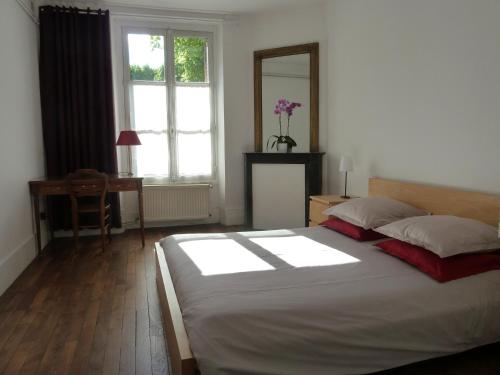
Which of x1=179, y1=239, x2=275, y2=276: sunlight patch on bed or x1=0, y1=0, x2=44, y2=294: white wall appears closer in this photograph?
x1=179, y1=239, x2=275, y2=276: sunlight patch on bed

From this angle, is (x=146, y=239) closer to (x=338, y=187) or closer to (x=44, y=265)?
(x=44, y=265)

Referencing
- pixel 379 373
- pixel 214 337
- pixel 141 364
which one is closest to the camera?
pixel 214 337

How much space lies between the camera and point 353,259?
88.1 inches

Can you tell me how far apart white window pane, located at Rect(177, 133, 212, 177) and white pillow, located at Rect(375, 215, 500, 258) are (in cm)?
329

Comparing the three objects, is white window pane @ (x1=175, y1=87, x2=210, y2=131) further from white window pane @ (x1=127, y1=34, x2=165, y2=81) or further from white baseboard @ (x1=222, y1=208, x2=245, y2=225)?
white baseboard @ (x1=222, y1=208, x2=245, y2=225)

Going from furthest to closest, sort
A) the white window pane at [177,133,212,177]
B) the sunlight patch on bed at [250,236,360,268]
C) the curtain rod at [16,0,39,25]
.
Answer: the white window pane at [177,133,212,177] < the curtain rod at [16,0,39,25] < the sunlight patch on bed at [250,236,360,268]

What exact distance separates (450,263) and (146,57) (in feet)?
13.8

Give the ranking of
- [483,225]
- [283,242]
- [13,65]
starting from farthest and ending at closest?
[13,65] < [283,242] < [483,225]

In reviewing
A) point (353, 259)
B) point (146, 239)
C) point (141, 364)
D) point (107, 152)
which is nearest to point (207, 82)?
point (107, 152)

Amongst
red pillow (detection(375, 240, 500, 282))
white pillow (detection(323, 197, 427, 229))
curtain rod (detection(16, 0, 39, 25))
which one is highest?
curtain rod (detection(16, 0, 39, 25))

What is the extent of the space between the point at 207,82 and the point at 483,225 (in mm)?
3816

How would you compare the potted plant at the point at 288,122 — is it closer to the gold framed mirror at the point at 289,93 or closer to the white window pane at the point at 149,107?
the gold framed mirror at the point at 289,93

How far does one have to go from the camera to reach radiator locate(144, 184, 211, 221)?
192 inches

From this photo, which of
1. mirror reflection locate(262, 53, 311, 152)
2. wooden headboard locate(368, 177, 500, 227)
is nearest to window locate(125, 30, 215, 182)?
mirror reflection locate(262, 53, 311, 152)
